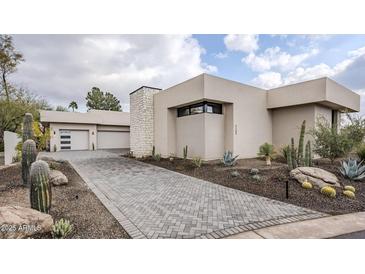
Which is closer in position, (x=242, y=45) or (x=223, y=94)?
(x=242, y=45)

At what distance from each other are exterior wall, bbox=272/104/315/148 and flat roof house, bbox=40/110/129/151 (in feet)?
53.3

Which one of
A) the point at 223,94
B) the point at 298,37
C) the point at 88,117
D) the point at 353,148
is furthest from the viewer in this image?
the point at 88,117

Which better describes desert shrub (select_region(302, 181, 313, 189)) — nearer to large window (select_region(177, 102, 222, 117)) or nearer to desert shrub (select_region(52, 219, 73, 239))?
large window (select_region(177, 102, 222, 117))

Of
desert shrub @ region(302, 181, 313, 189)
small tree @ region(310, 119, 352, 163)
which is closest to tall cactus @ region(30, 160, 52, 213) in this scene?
desert shrub @ region(302, 181, 313, 189)

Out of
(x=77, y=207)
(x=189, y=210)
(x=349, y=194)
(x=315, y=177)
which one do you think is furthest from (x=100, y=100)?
(x=349, y=194)

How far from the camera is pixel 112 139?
70.1ft

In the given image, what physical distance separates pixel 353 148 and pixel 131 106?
1313 cm

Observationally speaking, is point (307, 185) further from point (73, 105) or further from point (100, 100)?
point (73, 105)

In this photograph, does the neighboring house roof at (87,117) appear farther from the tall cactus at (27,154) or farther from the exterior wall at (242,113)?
the exterior wall at (242,113)

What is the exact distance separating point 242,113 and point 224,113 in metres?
1.04
